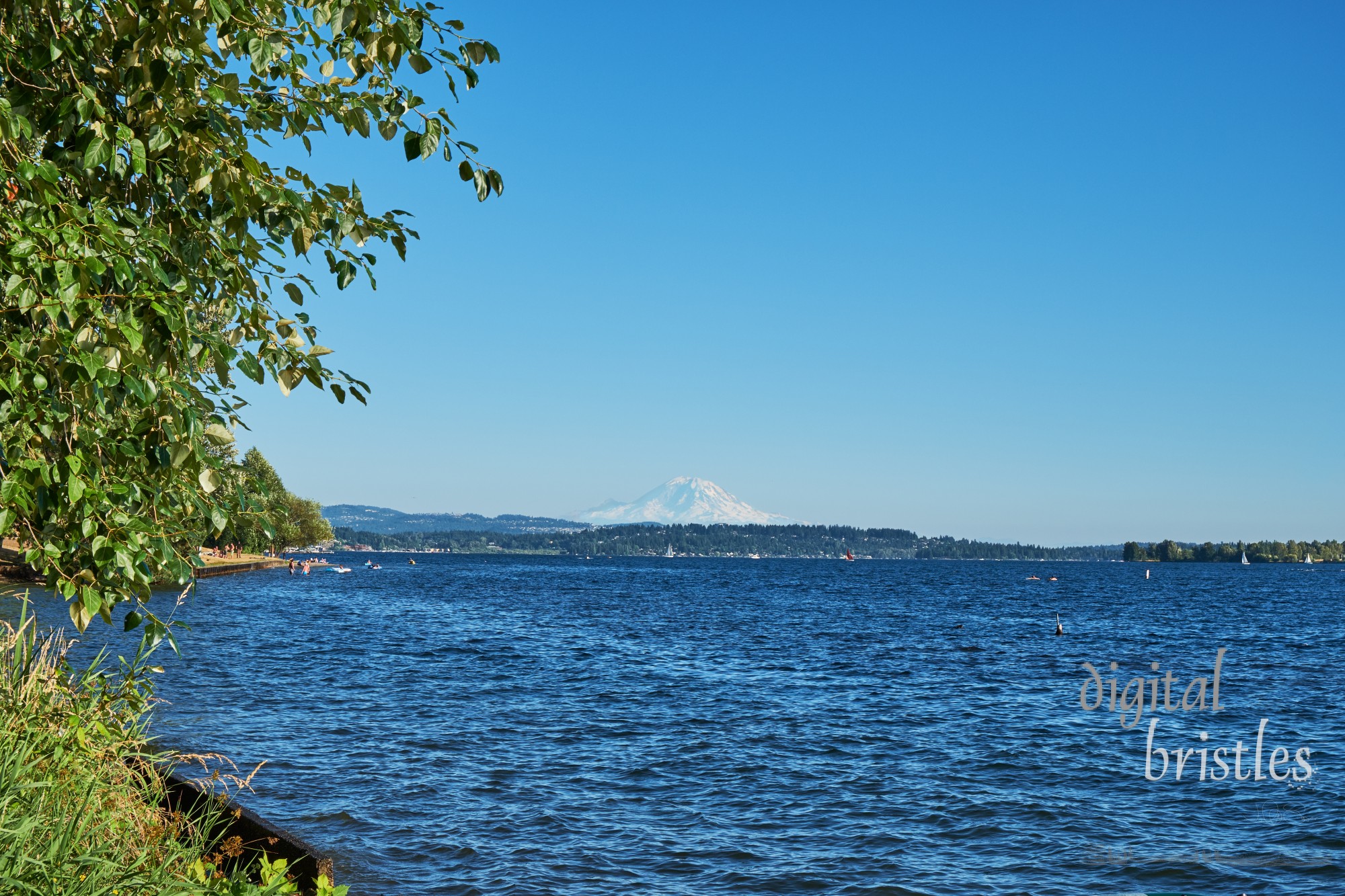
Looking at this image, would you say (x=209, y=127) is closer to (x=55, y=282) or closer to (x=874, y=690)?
(x=55, y=282)

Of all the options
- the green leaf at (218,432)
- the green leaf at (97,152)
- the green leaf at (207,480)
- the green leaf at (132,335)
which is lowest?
the green leaf at (207,480)

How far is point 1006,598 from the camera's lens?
12406cm

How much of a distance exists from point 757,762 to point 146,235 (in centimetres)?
2213

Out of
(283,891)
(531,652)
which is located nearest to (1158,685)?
(531,652)

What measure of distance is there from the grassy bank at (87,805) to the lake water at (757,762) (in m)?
5.62

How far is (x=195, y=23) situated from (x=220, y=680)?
115ft

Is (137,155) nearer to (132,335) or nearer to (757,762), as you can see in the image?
(132,335)

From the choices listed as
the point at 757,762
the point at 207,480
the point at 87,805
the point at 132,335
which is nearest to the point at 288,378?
the point at 207,480

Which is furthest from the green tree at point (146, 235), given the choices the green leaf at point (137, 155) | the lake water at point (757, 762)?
the lake water at point (757, 762)

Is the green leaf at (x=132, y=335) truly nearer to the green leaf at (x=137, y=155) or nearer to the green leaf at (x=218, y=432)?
the green leaf at (x=137, y=155)

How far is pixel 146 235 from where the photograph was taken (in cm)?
560

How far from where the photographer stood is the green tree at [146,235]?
533cm

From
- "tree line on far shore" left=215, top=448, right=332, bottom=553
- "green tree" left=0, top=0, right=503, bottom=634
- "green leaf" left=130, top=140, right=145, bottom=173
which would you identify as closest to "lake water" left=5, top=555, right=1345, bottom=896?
"tree line on far shore" left=215, top=448, right=332, bottom=553

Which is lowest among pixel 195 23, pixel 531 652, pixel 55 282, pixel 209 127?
pixel 531 652
